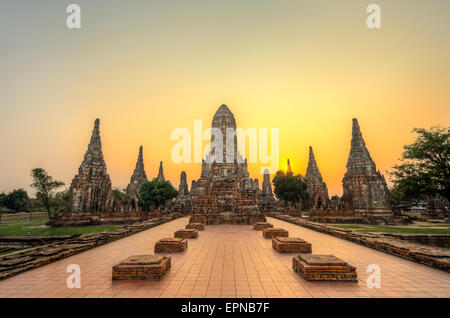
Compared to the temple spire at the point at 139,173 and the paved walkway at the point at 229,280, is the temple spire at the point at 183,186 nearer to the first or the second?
the temple spire at the point at 139,173

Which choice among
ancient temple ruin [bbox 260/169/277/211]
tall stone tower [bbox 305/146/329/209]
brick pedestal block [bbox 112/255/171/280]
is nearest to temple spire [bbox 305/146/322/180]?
tall stone tower [bbox 305/146/329/209]

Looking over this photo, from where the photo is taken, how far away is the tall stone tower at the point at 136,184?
32.6m

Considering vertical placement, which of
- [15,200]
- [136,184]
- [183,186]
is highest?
[136,184]

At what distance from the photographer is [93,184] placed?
75.1 feet

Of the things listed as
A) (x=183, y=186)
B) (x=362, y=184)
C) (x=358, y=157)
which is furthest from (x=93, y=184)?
(x=358, y=157)

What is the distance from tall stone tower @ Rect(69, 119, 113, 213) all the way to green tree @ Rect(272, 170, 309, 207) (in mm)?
25308

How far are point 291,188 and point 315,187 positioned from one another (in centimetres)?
394

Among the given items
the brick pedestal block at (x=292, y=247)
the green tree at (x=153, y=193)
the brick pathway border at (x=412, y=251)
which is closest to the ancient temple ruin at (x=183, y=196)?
the green tree at (x=153, y=193)

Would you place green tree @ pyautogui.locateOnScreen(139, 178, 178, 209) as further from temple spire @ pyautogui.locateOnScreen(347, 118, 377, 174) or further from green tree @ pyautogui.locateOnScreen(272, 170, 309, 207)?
temple spire @ pyautogui.locateOnScreen(347, 118, 377, 174)

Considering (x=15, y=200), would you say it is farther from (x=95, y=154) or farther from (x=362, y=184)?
(x=362, y=184)

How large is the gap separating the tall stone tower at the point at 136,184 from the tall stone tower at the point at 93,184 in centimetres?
748
